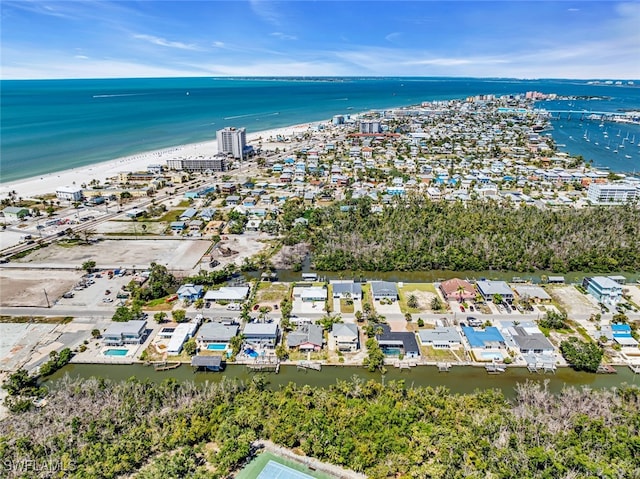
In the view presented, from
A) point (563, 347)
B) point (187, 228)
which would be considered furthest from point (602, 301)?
point (187, 228)

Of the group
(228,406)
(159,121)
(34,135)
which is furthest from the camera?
(159,121)

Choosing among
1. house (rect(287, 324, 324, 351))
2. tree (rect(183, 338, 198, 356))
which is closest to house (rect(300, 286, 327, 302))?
house (rect(287, 324, 324, 351))

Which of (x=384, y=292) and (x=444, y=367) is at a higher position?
(x=384, y=292)

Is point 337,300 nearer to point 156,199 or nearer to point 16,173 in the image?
point 156,199

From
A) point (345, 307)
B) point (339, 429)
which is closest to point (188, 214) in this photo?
point (345, 307)

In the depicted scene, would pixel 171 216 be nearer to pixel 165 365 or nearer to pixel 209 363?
pixel 165 365
